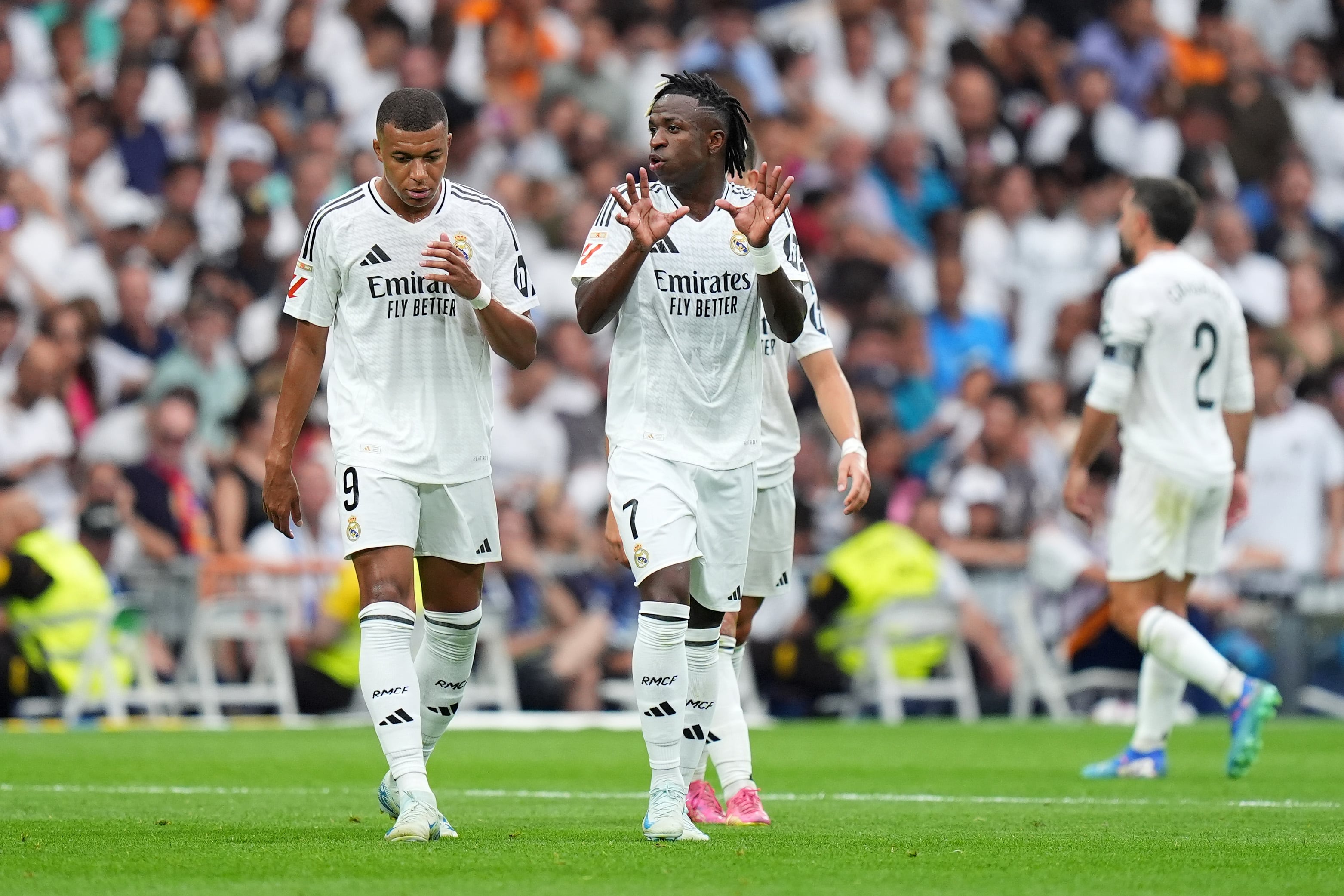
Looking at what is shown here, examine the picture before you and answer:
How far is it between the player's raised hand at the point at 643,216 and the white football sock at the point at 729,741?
1.84 m

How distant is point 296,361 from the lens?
736cm

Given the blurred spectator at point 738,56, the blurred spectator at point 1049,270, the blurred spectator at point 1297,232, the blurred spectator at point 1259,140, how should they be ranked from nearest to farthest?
the blurred spectator at point 1049,270 < the blurred spectator at point 738,56 < the blurred spectator at point 1297,232 < the blurred spectator at point 1259,140

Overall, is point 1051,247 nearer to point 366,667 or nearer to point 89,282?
point 89,282

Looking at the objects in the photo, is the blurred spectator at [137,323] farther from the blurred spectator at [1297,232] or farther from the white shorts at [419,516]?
the blurred spectator at [1297,232]

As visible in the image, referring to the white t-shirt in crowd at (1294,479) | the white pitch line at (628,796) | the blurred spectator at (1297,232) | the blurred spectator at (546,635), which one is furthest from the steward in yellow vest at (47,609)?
the blurred spectator at (1297,232)

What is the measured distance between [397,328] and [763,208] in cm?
136

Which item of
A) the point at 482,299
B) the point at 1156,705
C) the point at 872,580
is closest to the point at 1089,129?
the point at 872,580

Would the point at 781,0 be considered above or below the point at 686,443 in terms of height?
above

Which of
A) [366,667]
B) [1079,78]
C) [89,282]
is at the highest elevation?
[1079,78]

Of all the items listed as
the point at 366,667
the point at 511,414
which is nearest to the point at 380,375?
the point at 366,667

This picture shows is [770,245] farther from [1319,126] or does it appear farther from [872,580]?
[1319,126]

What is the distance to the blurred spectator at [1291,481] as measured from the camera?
17562 mm

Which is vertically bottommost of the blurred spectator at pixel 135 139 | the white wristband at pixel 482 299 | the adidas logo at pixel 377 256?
the white wristband at pixel 482 299

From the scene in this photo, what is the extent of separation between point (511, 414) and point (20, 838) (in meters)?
10.1
